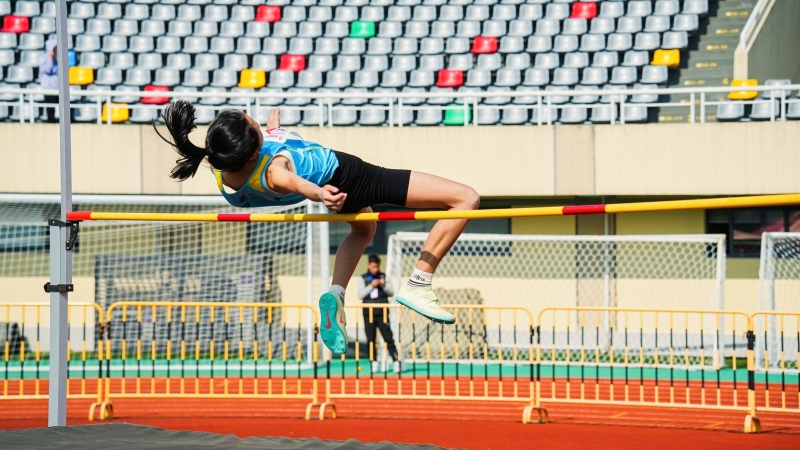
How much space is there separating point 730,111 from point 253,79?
775 cm

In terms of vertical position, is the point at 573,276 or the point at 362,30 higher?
the point at 362,30

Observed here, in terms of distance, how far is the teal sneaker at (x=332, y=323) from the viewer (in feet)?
18.5

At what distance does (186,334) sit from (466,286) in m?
4.11

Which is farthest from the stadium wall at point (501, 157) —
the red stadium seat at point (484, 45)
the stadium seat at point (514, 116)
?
the red stadium seat at point (484, 45)

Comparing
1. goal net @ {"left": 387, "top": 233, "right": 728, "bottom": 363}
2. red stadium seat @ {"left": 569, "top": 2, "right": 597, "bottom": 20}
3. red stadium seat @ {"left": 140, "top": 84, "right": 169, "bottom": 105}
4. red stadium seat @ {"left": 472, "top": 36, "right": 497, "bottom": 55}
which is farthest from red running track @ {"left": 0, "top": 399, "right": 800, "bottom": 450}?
red stadium seat @ {"left": 569, "top": 2, "right": 597, "bottom": 20}

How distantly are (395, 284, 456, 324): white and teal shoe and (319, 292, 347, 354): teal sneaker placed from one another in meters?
0.40

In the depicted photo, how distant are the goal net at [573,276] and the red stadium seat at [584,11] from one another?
4.65m

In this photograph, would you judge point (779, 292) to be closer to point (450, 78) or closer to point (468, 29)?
point (450, 78)

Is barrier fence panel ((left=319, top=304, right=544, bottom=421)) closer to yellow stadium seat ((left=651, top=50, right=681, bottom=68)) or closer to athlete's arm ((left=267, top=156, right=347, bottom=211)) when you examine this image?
yellow stadium seat ((left=651, top=50, right=681, bottom=68))

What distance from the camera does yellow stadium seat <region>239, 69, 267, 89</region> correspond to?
54.3ft

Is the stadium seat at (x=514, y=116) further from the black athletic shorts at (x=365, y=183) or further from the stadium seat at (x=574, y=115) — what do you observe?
the black athletic shorts at (x=365, y=183)

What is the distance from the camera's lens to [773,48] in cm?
1625

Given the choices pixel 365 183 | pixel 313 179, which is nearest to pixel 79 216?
pixel 313 179

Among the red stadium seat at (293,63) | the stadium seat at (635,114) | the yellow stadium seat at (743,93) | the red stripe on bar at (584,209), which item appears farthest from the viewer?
the red stadium seat at (293,63)
